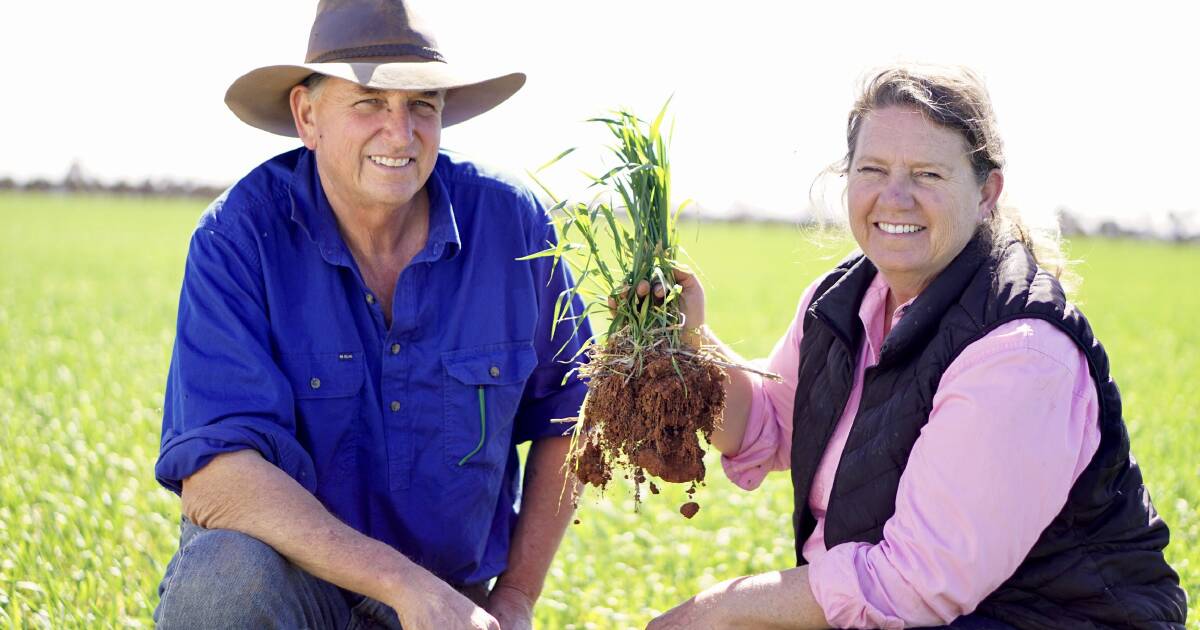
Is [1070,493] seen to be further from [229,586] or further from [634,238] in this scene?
[229,586]

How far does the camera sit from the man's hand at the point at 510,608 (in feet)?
10.3

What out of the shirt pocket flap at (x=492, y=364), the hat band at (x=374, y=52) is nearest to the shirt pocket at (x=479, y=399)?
the shirt pocket flap at (x=492, y=364)

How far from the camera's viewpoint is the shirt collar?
305 centimetres

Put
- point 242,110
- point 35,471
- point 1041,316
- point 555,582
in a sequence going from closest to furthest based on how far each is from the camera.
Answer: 1. point 1041,316
2. point 242,110
3. point 555,582
4. point 35,471

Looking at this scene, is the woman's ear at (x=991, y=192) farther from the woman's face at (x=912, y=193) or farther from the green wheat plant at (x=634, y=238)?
the green wheat plant at (x=634, y=238)

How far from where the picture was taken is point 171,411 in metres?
2.94

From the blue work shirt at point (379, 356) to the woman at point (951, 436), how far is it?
2.64ft

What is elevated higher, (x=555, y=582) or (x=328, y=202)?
(x=328, y=202)

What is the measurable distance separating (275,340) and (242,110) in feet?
2.48

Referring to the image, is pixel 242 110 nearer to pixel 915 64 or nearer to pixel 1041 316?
pixel 915 64

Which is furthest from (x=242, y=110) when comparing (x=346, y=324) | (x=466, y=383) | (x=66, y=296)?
(x=66, y=296)

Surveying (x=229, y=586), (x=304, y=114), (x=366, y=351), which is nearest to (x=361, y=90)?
(x=304, y=114)

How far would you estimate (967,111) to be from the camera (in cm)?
260

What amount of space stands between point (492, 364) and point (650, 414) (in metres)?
0.55
